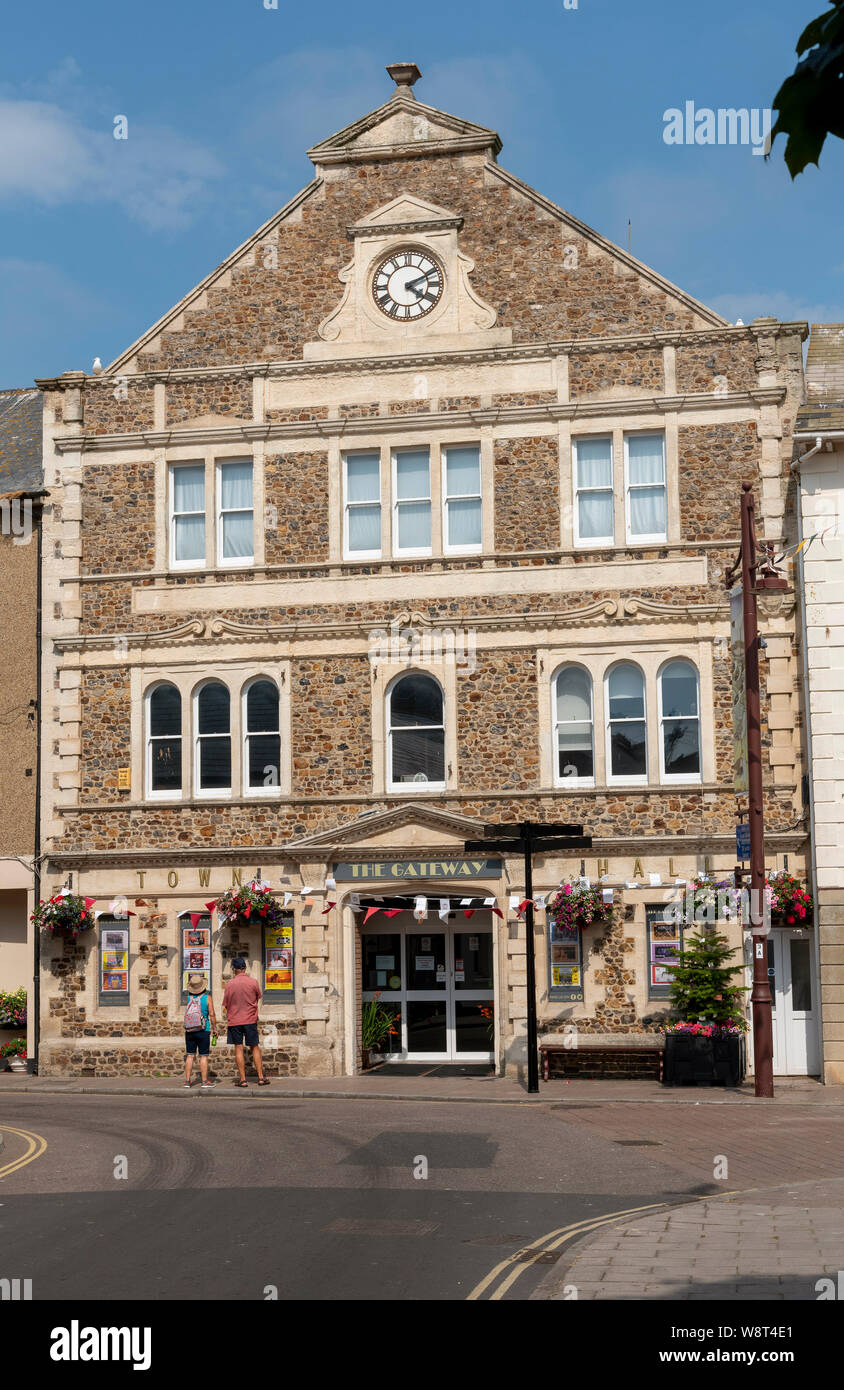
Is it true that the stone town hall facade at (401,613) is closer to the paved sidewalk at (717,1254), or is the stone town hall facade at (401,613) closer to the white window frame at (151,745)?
the white window frame at (151,745)

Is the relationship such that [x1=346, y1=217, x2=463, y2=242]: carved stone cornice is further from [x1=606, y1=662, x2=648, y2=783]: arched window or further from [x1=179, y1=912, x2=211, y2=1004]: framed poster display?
[x1=179, y1=912, x2=211, y2=1004]: framed poster display

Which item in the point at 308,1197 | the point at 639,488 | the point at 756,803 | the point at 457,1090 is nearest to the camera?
the point at 308,1197

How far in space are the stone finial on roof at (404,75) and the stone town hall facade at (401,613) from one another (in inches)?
1.8

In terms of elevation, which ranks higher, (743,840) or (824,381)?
(824,381)

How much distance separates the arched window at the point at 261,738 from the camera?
89.1ft

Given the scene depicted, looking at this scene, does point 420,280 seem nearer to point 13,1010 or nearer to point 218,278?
point 218,278

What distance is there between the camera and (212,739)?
27.5m

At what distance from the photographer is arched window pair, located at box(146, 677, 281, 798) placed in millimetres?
27234

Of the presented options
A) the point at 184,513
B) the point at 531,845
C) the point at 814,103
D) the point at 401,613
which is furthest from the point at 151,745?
the point at 814,103

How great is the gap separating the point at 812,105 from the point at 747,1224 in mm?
9183

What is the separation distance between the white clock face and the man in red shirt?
11.1m

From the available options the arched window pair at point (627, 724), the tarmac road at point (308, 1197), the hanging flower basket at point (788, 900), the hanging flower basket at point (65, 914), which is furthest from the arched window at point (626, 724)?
the hanging flower basket at point (65, 914)

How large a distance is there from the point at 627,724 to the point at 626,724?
0.05 ft
